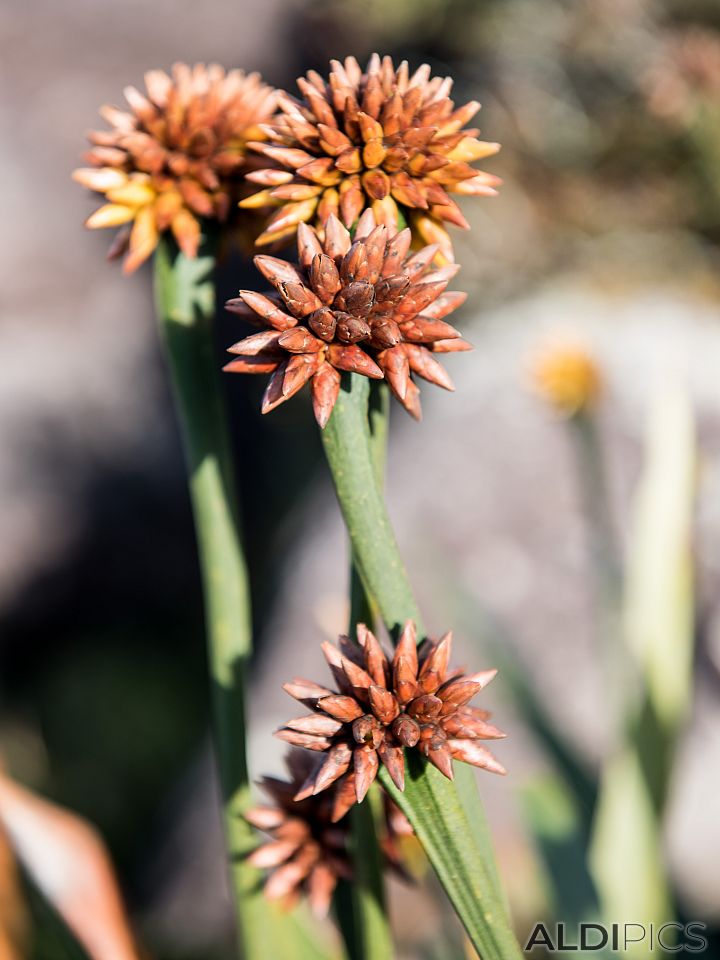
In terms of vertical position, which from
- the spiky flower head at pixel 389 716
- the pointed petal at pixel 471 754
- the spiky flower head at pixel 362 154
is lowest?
the pointed petal at pixel 471 754

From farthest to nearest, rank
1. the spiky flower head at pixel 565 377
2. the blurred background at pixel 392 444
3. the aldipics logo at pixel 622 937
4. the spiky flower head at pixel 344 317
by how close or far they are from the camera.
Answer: the blurred background at pixel 392 444, the spiky flower head at pixel 565 377, the aldipics logo at pixel 622 937, the spiky flower head at pixel 344 317

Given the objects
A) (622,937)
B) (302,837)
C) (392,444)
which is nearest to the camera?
(302,837)

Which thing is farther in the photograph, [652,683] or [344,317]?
[652,683]

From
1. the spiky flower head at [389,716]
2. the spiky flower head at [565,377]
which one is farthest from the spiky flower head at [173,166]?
the spiky flower head at [565,377]

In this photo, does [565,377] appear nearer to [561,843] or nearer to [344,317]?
[561,843]

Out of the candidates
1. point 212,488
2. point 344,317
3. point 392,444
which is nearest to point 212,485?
point 212,488

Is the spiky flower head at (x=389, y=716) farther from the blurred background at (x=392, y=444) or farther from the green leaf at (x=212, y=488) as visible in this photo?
the blurred background at (x=392, y=444)
